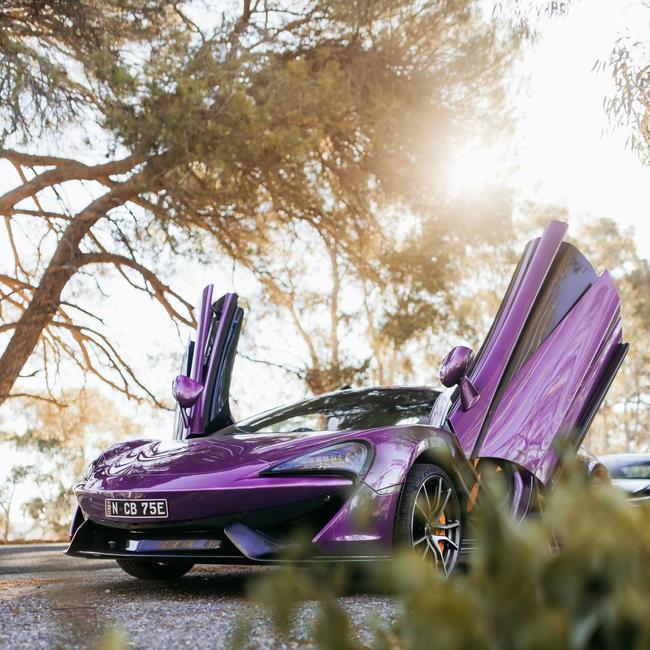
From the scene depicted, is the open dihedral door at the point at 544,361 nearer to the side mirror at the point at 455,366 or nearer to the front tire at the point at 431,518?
the side mirror at the point at 455,366

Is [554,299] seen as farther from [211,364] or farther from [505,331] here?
[211,364]

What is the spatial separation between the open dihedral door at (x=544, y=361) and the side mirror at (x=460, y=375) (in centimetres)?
3

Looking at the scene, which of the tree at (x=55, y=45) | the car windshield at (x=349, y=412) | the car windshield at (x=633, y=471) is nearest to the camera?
the car windshield at (x=349, y=412)

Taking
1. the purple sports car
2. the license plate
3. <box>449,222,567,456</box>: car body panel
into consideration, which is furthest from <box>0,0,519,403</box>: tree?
the license plate

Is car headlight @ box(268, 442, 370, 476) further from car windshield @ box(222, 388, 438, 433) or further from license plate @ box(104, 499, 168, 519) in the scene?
car windshield @ box(222, 388, 438, 433)

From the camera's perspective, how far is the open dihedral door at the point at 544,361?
471cm

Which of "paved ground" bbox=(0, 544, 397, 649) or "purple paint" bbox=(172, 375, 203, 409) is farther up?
"purple paint" bbox=(172, 375, 203, 409)

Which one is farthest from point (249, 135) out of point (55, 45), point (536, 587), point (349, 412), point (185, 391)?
point (536, 587)

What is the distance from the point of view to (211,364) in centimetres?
543

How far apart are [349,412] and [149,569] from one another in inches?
55.2

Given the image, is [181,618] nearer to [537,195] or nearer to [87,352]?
[87,352]

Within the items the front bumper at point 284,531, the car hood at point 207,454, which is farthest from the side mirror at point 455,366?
the front bumper at point 284,531

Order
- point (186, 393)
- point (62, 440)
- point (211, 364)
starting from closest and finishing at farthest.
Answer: point (186, 393)
point (211, 364)
point (62, 440)

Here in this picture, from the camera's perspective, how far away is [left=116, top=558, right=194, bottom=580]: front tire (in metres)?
4.93
